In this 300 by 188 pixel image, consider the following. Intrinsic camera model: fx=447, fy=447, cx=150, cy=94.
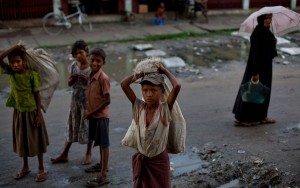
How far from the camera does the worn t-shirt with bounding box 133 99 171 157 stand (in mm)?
3625

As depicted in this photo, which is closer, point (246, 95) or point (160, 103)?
point (160, 103)

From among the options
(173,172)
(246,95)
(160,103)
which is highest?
(160,103)

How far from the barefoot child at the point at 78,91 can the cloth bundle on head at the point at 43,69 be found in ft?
0.70

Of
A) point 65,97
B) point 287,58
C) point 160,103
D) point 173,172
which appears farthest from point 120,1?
point 160,103

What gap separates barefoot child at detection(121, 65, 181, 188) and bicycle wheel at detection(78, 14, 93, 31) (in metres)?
10.5

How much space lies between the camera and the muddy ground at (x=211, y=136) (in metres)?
5.02

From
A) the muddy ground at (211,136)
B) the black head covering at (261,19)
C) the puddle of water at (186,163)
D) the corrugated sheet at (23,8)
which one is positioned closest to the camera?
the muddy ground at (211,136)

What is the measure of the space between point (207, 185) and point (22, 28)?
418 inches

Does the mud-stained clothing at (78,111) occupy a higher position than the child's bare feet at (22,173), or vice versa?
the mud-stained clothing at (78,111)

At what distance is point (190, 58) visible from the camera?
10.8 metres

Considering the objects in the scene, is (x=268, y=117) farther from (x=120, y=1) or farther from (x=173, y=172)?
(x=120, y=1)

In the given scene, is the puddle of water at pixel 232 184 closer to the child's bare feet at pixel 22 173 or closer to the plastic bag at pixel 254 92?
the plastic bag at pixel 254 92

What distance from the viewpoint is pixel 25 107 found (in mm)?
4773

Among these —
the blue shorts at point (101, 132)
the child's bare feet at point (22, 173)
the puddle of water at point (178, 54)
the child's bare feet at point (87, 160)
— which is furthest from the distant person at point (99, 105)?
the puddle of water at point (178, 54)
